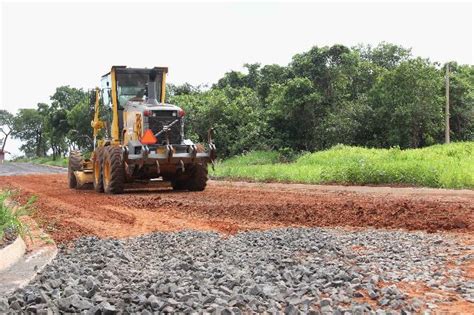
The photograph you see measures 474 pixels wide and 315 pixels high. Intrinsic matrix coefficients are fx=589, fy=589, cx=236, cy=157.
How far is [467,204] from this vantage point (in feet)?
40.2

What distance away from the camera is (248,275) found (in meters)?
5.68

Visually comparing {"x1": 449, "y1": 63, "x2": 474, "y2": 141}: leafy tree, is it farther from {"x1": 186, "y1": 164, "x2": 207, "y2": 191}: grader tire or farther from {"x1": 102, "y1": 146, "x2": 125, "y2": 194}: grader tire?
{"x1": 102, "y1": 146, "x2": 125, "y2": 194}: grader tire

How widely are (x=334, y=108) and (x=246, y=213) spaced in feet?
86.3

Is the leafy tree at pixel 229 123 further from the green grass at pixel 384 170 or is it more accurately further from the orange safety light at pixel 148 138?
the orange safety light at pixel 148 138

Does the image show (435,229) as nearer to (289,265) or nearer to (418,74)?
(289,265)

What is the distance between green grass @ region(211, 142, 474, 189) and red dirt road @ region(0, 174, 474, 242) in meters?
2.18

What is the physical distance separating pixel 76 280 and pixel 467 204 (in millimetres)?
9285

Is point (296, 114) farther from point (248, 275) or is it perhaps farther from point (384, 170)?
point (248, 275)

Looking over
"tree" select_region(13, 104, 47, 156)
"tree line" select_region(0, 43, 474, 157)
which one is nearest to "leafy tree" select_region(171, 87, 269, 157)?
"tree line" select_region(0, 43, 474, 157)

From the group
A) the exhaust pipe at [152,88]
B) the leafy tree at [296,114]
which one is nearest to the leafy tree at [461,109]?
the leafy tree at [296,114]

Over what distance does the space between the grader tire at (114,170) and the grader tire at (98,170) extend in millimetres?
652

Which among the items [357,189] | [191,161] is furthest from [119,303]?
[357,189]

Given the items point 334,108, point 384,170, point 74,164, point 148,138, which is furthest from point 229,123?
point 148,138

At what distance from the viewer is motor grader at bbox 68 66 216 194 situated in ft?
53.4
